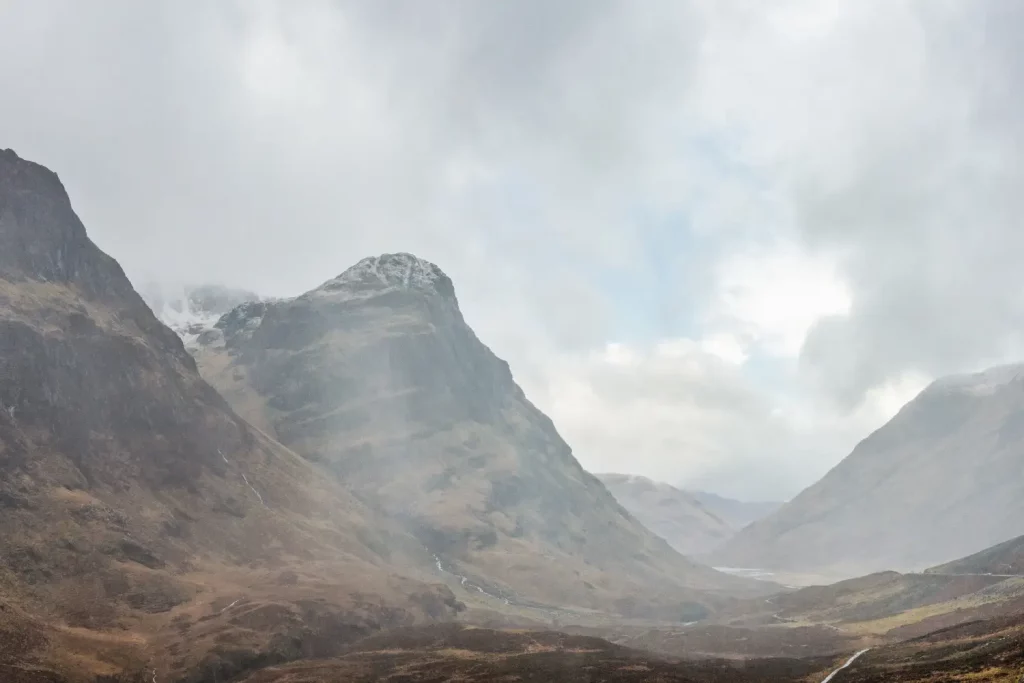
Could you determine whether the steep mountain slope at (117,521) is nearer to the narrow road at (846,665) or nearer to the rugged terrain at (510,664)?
the rugged terrain at (510,664)

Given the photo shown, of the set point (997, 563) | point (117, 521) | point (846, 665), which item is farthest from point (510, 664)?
point (997, 563)

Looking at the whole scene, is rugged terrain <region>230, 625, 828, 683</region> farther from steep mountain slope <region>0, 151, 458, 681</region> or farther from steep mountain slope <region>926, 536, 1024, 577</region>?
steep mountain slope <region>926, 536, 1024, 577</region>

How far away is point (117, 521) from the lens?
138 meters

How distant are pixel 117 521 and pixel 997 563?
628ft

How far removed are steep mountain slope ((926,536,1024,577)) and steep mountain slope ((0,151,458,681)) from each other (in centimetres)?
12571

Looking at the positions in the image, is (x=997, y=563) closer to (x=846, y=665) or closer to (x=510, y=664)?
(x=846, y=665)

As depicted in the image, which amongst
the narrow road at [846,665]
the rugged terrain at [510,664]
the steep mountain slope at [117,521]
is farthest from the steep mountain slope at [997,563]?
the steep mountain slope at [117,521]

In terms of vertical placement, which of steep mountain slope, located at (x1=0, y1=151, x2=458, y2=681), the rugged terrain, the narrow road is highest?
steep mountain slope, located at (x1=0, y1=151, x2=458, y2=681)

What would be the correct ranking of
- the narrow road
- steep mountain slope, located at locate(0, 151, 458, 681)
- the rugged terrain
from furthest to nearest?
1. steep mountain slope, located at locate(0, 151, 458, 681)
2. the rugged terrain
3. the narrow road

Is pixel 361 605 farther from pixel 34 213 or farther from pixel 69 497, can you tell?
pixel 34 213

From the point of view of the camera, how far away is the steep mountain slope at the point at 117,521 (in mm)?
106438

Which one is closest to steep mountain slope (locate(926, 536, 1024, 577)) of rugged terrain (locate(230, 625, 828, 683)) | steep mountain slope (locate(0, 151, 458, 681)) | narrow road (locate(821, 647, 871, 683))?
narrow road (locate(821, 647, 871, 683))

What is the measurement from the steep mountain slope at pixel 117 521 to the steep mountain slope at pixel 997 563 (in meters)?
126

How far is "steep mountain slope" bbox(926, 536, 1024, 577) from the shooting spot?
154750 millimetres
